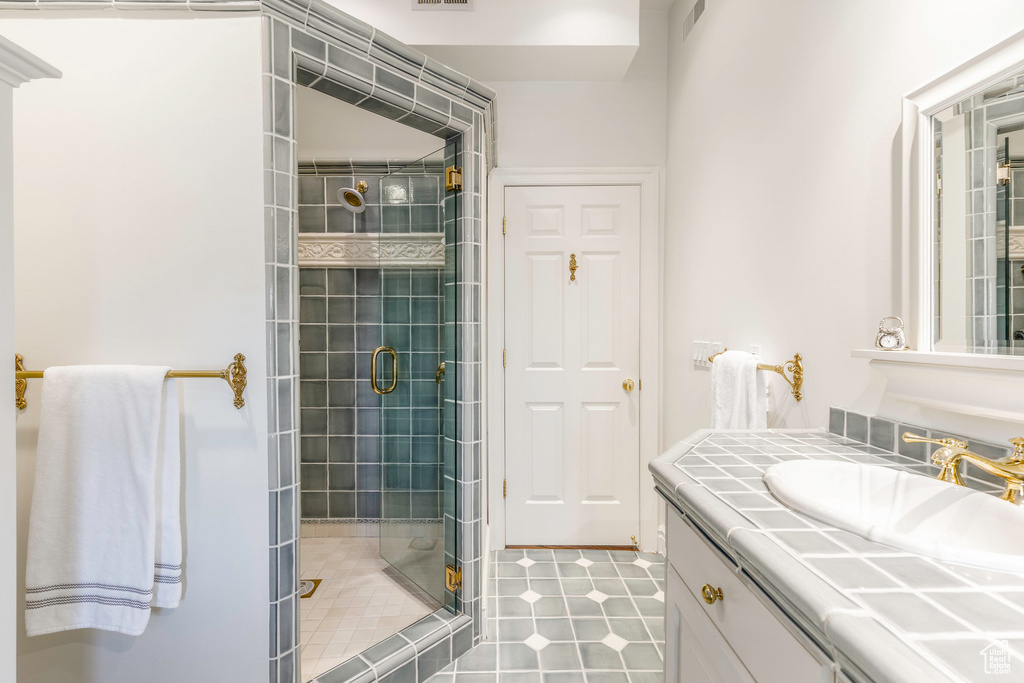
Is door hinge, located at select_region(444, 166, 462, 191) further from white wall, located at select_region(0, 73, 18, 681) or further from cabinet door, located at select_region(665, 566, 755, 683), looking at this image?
cabinet door, located at select_region(665, 566, 755, 683)

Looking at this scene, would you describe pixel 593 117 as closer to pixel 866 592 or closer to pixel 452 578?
pixel 452 578

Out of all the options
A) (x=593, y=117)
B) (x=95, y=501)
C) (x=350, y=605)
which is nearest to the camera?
(x=95, y=501)

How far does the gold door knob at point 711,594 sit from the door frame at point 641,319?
1843 mm

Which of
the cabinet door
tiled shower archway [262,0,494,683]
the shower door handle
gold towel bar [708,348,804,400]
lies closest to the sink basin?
the cabinet door

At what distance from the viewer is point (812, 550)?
2.03ft

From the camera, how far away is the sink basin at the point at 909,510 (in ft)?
1.99

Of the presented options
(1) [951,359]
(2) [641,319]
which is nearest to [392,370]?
(2) [641,319]

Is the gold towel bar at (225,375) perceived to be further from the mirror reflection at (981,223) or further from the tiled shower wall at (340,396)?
the mirror reflection at (981,223)

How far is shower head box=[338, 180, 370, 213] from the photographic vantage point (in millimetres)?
2303

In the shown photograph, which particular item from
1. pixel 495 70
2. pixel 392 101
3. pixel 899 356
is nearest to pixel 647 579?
pixel 899 356

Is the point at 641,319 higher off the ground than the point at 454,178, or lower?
lower

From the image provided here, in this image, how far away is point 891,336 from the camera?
1041 millimetres

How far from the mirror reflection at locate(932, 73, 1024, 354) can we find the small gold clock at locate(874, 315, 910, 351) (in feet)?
0.18

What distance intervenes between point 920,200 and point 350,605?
2229mm
